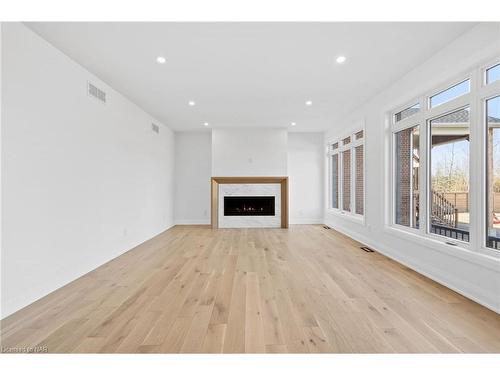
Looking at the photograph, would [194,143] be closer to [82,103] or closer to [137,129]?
[137,129]

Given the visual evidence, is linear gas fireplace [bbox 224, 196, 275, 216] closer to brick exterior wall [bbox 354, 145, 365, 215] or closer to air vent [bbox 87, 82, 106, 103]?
brick exterior wall [bbox 354, 145, 365, 215]

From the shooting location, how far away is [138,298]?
239cm

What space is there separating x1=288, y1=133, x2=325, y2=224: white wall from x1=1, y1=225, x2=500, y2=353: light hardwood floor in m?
3.48

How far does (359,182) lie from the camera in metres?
A: 5.13

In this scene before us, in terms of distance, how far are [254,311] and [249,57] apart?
2769 millimetres

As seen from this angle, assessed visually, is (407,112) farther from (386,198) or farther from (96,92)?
(96,92)

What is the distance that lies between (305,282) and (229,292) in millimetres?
906

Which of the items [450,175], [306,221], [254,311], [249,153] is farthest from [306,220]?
[254,311]

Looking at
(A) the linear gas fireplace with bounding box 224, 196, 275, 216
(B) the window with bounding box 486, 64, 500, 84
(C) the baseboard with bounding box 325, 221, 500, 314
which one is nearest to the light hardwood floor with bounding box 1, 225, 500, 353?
(C) the baseboard with bounding box 325, 221, 500, 314

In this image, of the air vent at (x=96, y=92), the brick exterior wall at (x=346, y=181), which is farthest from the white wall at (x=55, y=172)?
the brick exterior wall at (x=346, y=181)

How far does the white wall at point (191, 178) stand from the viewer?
22.9ft

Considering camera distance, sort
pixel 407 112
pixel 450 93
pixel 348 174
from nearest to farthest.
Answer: pixel 450 93 < pixel 407 112 < pixel 348 174

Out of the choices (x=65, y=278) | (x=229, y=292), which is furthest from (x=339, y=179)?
(x=65, y=278)

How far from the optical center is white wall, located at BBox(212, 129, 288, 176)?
256 inches
